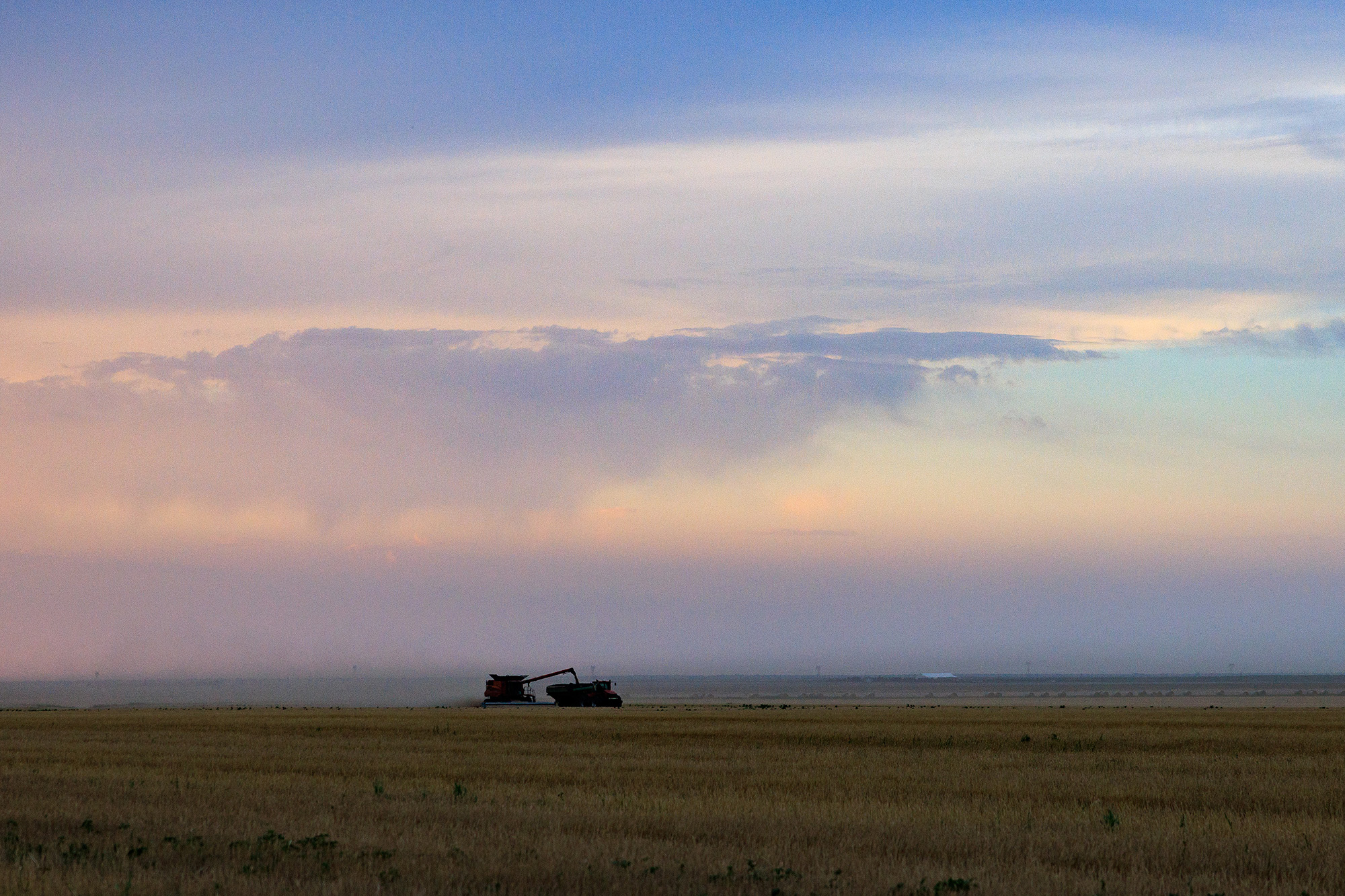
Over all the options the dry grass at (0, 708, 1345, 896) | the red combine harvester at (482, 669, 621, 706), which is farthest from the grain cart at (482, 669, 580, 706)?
the dry grass at (0, 708, 1345, 896)

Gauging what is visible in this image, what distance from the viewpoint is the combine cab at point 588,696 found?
86.8 metres

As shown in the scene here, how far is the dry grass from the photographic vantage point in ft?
52.7

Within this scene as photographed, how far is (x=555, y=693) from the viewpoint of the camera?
89.4 metres

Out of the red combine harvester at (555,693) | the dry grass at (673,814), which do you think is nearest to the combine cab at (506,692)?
the red combine harvester at (555,693)

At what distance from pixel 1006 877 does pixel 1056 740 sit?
3065 centimetres

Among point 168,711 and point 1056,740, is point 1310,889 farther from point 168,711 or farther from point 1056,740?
point 168,711

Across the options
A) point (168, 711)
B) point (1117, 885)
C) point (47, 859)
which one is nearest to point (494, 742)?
point (47, 859)

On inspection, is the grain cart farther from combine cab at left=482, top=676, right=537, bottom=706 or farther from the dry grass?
the dry grass

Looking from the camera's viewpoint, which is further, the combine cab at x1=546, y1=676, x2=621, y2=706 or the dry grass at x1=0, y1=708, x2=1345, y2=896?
the combine cab at x1=546, y1=676, x2=621, y2=706

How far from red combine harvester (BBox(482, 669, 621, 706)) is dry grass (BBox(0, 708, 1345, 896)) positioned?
4014cm

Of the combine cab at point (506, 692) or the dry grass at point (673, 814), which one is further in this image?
the combine cab at point (506, 692)

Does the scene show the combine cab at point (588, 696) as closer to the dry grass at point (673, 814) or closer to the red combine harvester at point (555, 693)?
the red combine harvester at point (555, 693)

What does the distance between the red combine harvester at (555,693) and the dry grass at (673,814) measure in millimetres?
40137

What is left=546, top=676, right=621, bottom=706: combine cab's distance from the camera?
86812mm
